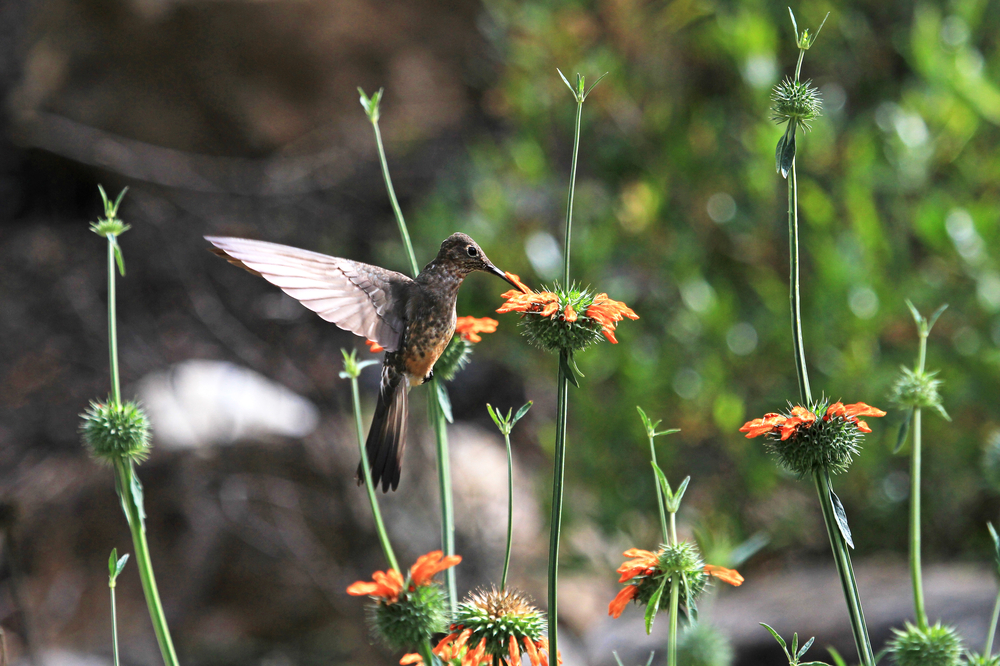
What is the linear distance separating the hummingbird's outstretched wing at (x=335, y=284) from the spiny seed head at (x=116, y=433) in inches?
6.3

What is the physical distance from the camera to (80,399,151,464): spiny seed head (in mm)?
708

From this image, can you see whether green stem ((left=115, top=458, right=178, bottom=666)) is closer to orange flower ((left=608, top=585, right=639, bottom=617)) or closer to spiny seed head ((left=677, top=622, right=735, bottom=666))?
orange flower ((left=608, top=585, right=639, bottom=617))

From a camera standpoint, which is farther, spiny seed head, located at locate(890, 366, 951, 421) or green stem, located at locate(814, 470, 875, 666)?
spiny seed head, located at locate(890, 366, 951, 421)

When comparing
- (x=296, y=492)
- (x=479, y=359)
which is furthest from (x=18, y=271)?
(x=479, y=359)

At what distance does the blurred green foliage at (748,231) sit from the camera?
236 centimetres

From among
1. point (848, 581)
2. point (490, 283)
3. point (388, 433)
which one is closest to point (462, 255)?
point (388, 433)

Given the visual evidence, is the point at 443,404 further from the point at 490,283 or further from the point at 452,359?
the point at 490,283

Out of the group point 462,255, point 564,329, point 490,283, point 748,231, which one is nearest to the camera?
point 564,329

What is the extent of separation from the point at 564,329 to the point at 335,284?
279 millimetres

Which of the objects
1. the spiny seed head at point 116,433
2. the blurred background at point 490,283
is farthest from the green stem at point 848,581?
the blurred background at point 490,283

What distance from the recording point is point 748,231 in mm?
2641

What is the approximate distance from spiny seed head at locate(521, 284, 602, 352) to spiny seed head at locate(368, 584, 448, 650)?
21 centimetres

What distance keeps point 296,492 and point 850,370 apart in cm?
209

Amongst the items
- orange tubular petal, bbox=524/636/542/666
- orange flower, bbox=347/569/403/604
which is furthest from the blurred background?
orange flower, bbox=347/569/403/604
